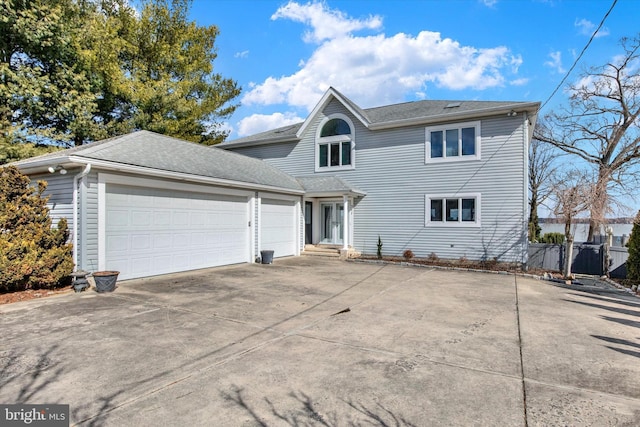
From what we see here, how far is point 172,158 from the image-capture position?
10359 mm

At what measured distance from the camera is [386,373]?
3.73m

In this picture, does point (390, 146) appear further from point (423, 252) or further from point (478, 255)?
point (478, 255)

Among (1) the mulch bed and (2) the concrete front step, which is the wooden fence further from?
(1) the mulch bed

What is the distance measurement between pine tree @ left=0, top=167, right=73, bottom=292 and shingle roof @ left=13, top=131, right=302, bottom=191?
879 mm

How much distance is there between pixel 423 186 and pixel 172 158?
30.8 ft

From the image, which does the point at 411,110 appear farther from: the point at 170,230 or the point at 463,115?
the point at 170,230

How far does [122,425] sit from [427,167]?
13.1 m

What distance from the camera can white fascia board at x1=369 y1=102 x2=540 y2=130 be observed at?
39.3ft

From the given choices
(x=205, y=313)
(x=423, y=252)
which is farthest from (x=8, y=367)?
(x=423, y=252)

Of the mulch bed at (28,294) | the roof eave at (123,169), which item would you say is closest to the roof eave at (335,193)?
the roof eave at (123,169)

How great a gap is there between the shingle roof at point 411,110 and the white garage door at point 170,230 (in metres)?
6.30

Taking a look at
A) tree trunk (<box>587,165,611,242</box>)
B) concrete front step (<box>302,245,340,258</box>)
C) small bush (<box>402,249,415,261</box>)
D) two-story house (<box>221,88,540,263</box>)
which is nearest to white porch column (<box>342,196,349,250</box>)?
two-story house (<box>221,88,540,263</box>)

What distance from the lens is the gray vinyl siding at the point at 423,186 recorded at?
1242cm

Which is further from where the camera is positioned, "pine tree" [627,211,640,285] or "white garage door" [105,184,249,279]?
"pine tree" [627,211,640,285]
